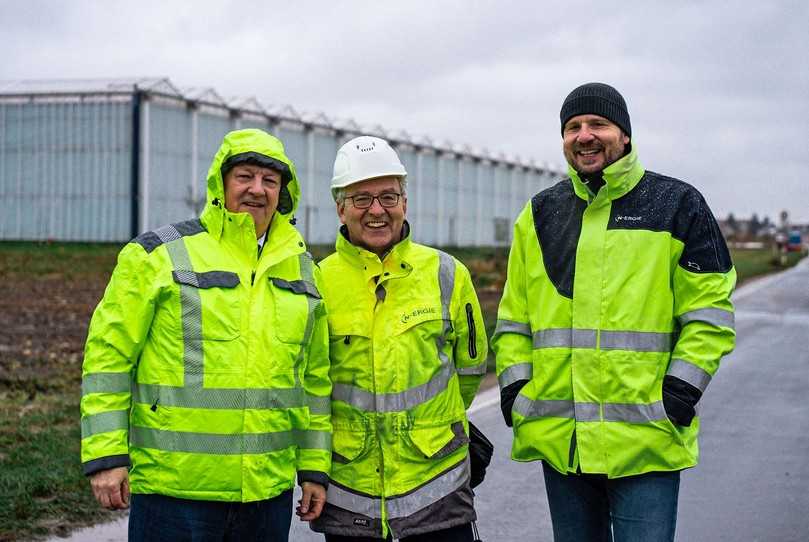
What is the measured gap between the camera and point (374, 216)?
384 centimetres

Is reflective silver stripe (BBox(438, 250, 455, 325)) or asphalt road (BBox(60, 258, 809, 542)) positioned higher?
reflective silver stripe (BBox(438, 250, 455, 325))

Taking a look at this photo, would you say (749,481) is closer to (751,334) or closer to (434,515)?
(434,515)

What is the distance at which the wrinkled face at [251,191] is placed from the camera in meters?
3.66

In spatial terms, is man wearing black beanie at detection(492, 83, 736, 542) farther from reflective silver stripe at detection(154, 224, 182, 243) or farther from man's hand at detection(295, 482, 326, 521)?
reflective silver stripe at detection(154, 224, 182, 243)

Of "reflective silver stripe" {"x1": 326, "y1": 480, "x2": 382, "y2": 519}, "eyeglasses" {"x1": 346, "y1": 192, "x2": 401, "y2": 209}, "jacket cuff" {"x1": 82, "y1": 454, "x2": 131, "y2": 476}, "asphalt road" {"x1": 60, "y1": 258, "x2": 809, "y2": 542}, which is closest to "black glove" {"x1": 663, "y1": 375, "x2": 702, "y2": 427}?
"reflective silver stripe" {"x1": 326, "y1": 480, "x2": 382, "y2": 519}

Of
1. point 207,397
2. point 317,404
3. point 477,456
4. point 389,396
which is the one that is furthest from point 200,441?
point 477,456

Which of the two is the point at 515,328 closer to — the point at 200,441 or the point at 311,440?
the point at 311,440

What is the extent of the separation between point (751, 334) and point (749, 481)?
10.3 metres

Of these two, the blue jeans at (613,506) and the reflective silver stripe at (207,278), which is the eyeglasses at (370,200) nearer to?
the reflective silver stripe at (207,278)

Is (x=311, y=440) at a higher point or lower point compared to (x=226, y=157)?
lower

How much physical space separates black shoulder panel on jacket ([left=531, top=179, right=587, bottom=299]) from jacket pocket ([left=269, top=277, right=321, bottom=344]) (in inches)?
36.6

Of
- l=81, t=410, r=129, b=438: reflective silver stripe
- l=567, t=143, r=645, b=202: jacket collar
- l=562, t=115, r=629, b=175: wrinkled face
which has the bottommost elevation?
l=81, t=410, r=129, b=438: reflective silver stripe

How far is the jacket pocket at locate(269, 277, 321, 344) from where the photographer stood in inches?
140

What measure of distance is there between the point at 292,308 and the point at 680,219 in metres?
1.50
